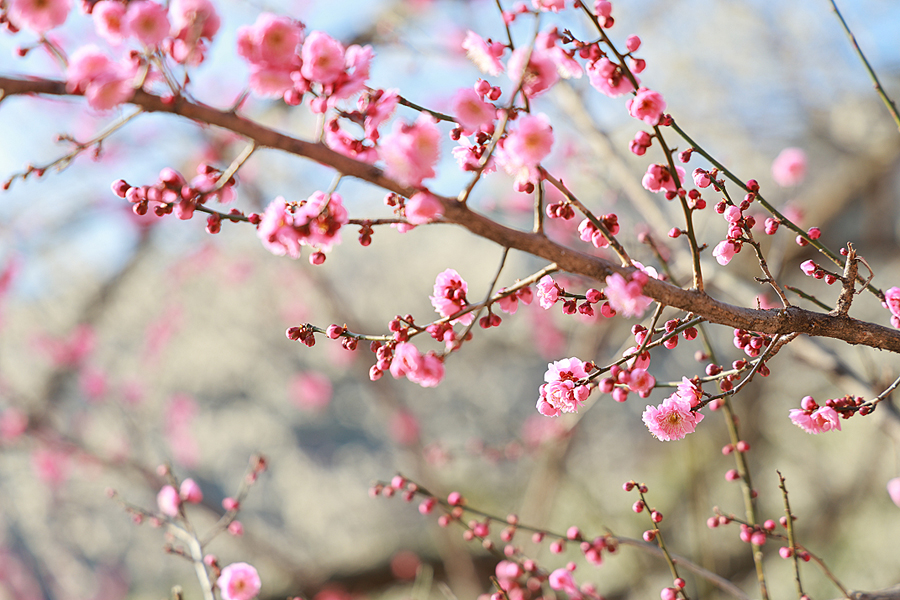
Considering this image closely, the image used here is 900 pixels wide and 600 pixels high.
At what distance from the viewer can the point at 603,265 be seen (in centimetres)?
70

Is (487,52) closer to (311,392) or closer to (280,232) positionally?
(280,232)

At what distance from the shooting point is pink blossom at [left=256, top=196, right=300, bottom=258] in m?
0.65

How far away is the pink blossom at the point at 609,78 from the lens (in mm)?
757

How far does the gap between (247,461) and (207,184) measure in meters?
3.38

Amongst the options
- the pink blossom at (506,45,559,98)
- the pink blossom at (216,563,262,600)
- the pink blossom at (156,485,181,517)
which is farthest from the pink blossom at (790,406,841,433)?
the pink blossom at (156,485,181,517)

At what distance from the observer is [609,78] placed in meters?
0.76

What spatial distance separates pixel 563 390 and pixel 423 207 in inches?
13.9

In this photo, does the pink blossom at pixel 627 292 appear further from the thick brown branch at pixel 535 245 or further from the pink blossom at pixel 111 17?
the pink blossom at pixel 111 17

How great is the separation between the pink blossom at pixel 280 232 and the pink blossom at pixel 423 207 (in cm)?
14

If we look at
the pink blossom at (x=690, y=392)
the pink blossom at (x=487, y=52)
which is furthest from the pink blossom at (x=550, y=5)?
the pink blossom at (x=690, y=392)

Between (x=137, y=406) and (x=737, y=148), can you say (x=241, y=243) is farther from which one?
(x=737, y=148)

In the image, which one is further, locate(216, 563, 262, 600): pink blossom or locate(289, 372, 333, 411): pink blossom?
locate(289, 372, 333, 411): pink blossom

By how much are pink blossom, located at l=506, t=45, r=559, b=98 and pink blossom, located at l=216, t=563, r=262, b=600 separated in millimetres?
1091

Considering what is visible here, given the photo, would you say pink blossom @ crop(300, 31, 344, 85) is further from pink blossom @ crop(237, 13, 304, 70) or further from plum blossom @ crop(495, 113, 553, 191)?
plum blossom @ crop(495, 113, 553, 191)
